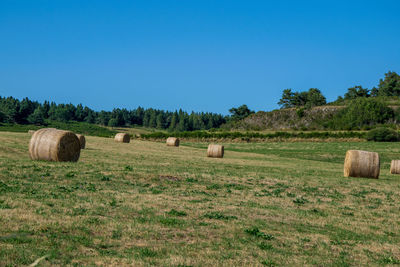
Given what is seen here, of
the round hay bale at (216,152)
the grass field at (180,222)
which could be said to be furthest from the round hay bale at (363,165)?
the round hay bale at (216,152)

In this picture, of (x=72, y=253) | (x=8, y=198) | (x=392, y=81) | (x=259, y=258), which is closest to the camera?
(x=72, y=253)

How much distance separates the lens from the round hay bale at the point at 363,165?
93.1 ft

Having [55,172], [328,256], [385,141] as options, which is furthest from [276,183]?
[385,141]

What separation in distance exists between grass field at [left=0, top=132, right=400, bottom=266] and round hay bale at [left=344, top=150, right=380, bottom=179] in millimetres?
8343

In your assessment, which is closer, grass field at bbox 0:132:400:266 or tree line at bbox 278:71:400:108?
grass field at bbox 0:132:400:266

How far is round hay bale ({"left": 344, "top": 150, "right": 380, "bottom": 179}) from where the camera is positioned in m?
28.4

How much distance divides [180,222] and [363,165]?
823 inches

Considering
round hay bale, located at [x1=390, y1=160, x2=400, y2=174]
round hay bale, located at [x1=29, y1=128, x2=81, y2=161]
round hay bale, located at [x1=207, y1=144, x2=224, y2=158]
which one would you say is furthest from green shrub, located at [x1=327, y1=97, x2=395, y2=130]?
round hay bale, located at [x1=29, y1=128, x2=81, y2=161]

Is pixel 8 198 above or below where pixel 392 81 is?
below

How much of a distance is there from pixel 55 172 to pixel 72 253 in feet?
38.3

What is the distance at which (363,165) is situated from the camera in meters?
28.4

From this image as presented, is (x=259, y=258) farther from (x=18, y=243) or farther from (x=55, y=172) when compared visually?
(x=55, y=172)

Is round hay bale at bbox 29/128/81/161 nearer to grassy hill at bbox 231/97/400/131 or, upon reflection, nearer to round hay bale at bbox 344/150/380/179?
round hay bale at bbox 344/150/380/179

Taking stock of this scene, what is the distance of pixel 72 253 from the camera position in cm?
783
